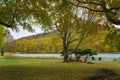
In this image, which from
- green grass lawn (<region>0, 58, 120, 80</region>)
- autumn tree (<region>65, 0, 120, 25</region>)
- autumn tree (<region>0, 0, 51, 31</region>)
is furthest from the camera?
autumn tree (<region>0, 0, 51, 31</region>)

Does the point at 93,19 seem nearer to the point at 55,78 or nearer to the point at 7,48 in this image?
the point at 55,78

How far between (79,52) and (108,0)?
1823 cm

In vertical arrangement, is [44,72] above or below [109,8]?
below

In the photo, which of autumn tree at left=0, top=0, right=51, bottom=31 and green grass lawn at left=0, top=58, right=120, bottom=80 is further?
autumn tree at left=0, top=0, right=51, bottom=31

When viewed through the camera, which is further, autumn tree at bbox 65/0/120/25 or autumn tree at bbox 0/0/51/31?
autumn tree at bbox 0/0/51/31

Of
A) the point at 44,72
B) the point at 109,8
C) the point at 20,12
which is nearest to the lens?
the point at 109,8

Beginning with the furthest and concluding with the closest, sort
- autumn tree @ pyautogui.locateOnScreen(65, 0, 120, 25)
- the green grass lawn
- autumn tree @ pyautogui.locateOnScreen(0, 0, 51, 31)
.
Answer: autumn tree @ pyautogui.locateOnScreen(0, 0, 51, 31)
the green grass lawn
autumn tree @ pyautogui.locateOnScreen(65, 0, 120, 25)

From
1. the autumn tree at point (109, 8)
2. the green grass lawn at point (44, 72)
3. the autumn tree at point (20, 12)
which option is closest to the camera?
the autumn tree at point (109, 8)

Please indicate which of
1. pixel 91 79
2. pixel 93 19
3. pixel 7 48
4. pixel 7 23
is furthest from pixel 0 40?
pixel 91 79

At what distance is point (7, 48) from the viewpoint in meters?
74.7

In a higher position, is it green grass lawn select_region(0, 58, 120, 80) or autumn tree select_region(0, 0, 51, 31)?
autumn tree select_region(0, 0, 51, 31)

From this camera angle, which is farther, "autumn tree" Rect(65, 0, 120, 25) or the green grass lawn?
the green grass lawn

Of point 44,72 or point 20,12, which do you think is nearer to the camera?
point 44,72

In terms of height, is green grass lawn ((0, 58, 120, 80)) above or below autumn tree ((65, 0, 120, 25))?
below
